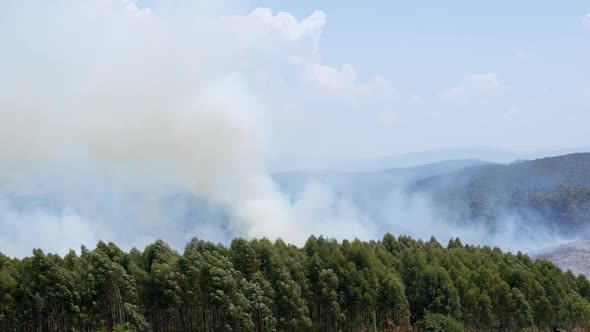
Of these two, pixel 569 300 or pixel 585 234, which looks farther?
pixel 585 234

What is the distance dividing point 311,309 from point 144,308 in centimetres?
1395

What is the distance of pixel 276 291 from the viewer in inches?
2156

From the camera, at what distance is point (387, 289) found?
59.4m

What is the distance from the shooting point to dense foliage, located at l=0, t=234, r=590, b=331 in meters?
50.9

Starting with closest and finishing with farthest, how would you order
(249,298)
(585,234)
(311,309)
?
(249,298) < (311,309) < (585,234)

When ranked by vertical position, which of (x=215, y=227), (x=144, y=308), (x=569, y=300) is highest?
(x=215, y=227)

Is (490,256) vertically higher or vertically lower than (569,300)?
higher

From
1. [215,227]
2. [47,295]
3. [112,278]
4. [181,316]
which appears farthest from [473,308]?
[215,227]

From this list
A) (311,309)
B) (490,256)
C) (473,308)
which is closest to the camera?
(311,309)

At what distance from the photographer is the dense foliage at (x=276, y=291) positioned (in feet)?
167

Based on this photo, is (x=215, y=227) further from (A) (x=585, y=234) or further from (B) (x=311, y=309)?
(B) (x=311, y=309)

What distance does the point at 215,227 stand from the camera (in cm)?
19450

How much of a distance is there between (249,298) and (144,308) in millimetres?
8251

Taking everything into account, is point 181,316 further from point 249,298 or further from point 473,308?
point 473,308
